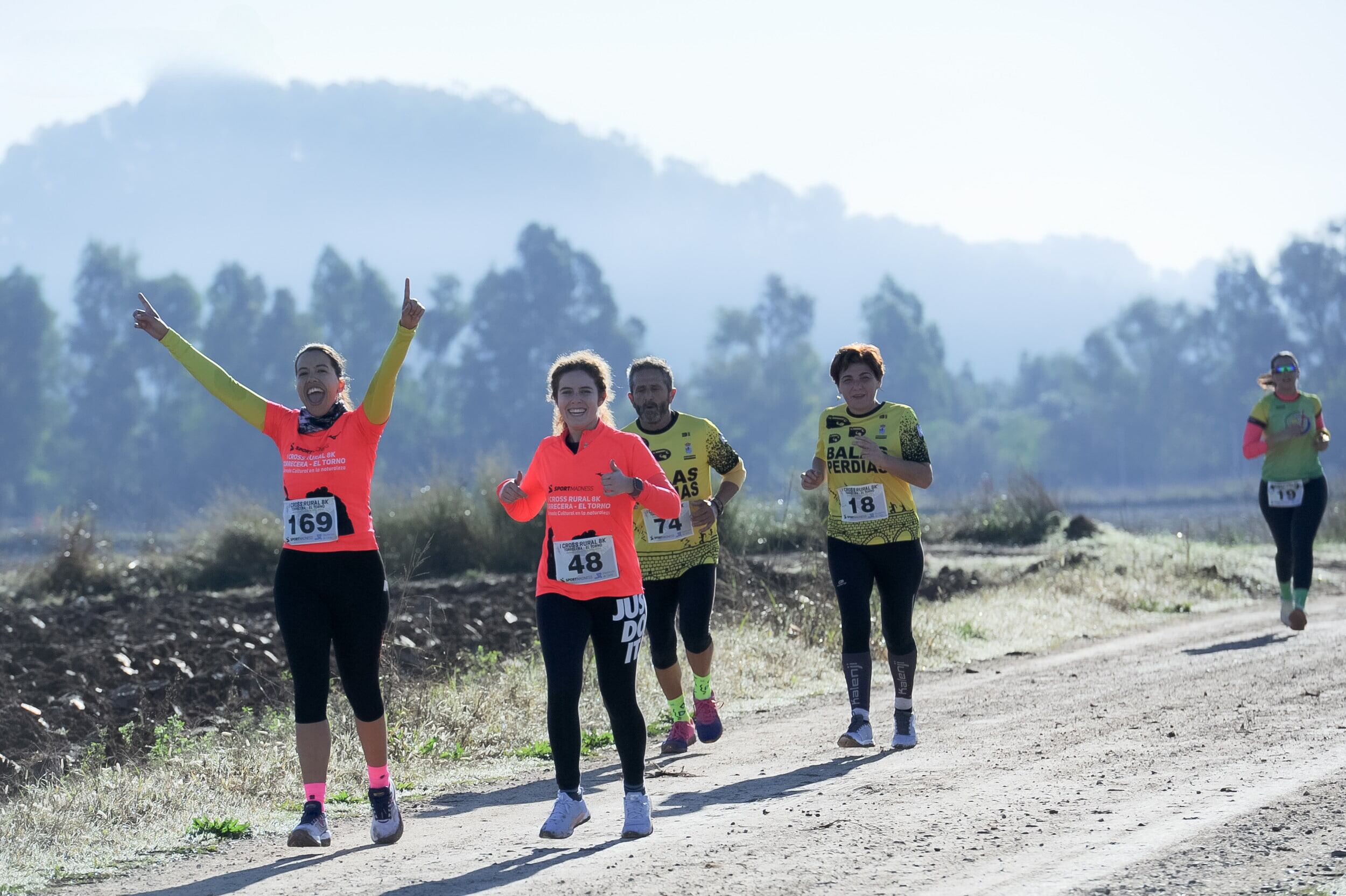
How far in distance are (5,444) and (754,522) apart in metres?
77.3

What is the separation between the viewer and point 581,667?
215 inches

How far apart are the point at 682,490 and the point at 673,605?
1.98 feet

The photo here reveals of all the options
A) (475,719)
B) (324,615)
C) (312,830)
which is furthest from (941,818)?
(475,719)

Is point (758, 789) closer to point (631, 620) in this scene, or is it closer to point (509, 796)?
point (509, 796)

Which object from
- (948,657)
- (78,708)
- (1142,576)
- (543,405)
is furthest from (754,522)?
(543,405)

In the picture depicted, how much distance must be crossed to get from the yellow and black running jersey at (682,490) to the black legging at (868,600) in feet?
2.26

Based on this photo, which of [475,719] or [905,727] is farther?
[475,719]

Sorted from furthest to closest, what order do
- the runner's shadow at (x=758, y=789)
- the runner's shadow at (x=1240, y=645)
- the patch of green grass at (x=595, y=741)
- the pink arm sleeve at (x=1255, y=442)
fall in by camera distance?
the pink arm sleeve at (x=1255, y=442), the runner's shadow at (x=1240, y=645), the patch of green grass at (x=595, y=741), the runner's shadow at (x=758, y=789)

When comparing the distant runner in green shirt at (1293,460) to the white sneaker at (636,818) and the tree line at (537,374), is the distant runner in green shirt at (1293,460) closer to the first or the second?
the white sneaker at (636,818)

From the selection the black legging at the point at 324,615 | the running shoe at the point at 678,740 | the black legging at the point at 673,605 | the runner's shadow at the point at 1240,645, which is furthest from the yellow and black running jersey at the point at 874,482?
the runner's shadow at the point at 1240,645

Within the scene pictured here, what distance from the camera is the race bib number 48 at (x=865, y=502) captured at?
7375 millimetres

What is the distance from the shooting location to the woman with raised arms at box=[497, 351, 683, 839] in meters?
5.44

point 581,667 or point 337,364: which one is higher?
point 337,364

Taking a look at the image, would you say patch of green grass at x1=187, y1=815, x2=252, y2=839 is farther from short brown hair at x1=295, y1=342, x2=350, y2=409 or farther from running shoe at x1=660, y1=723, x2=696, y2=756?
running shoe at x1=660, y1=723, x2=696, y2=756
